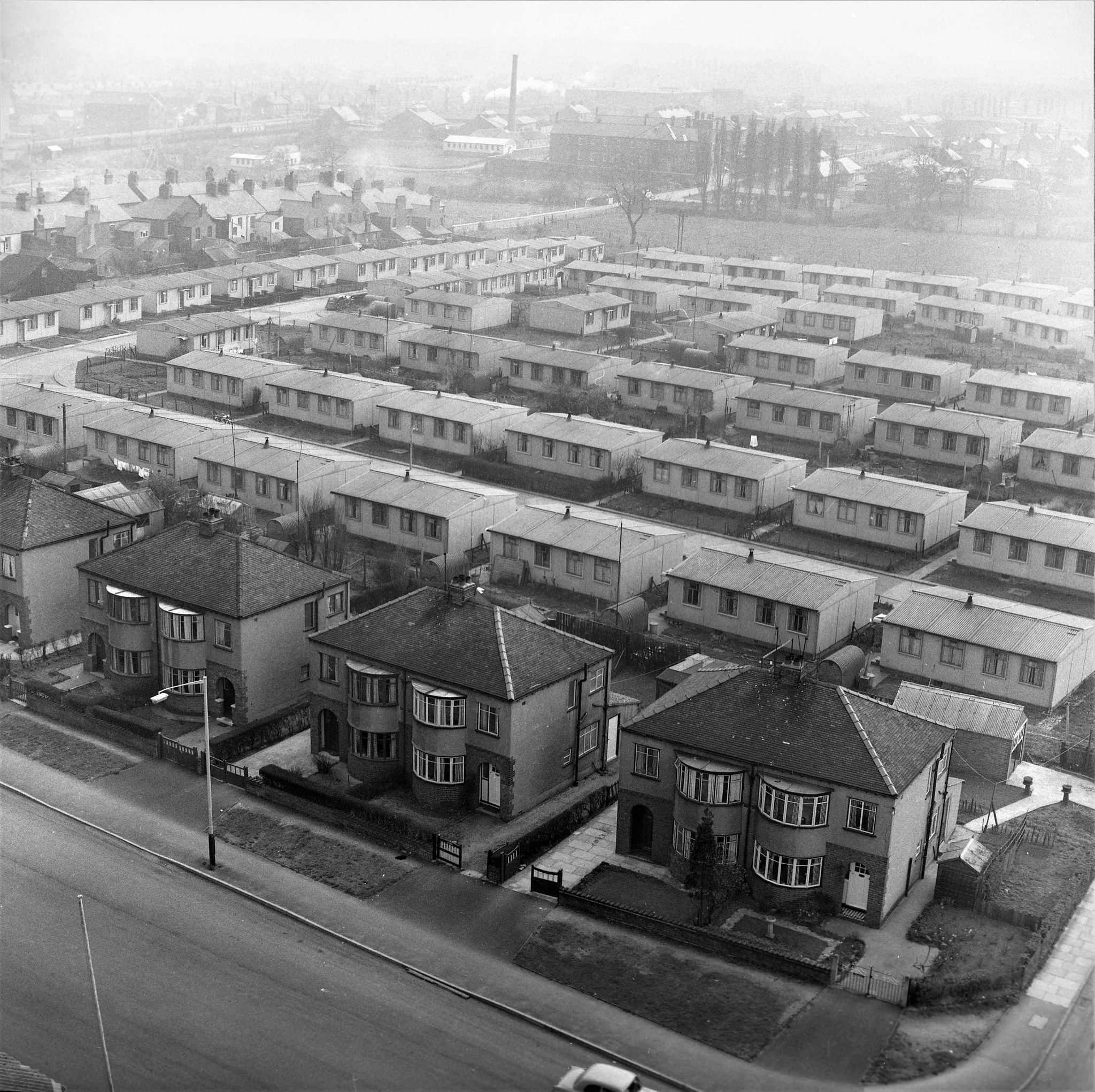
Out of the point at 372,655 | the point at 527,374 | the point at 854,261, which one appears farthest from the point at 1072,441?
the point at 854,261

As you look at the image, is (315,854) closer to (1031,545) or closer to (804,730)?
(804,730)

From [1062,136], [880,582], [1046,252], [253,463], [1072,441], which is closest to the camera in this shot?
[880,582]

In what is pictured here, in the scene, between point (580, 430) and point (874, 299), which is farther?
point (874, 299)

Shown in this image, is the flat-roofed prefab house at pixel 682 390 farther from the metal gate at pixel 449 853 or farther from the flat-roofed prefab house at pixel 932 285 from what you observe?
the metal gate at pixel 449 853

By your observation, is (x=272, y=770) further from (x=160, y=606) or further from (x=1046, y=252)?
(x=1046, y=252)

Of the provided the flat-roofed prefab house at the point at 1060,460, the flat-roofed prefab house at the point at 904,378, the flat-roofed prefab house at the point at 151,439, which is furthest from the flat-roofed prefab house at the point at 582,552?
the flat-roofed prefab house at the point at 904,378

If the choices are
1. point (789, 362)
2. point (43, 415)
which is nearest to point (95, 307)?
point (43, 415)

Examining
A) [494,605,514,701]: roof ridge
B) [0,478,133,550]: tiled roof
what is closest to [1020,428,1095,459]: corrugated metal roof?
[494,605,514,701]: roof ridge
